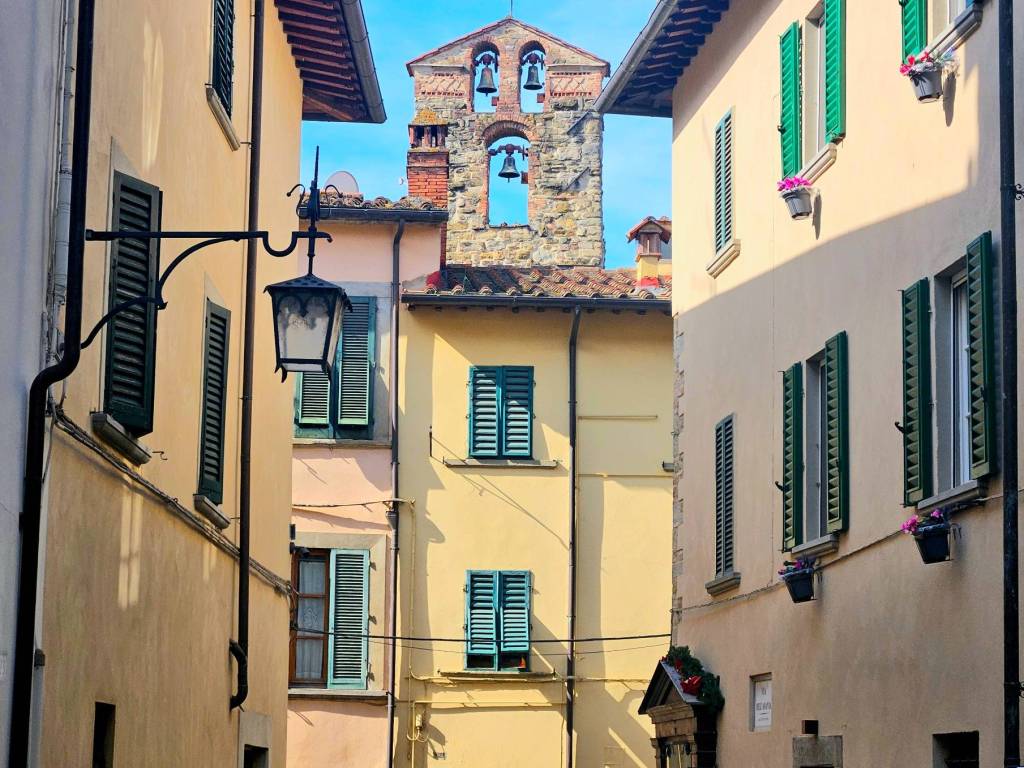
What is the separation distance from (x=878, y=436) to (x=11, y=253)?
608 cm

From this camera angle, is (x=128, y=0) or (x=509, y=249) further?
(x=509, y=249)

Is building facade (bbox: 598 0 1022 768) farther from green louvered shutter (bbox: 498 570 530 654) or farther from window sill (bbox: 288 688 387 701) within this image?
window sill (bbox: 288 688 387 701)

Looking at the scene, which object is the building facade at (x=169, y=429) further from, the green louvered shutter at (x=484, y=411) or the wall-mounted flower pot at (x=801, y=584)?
the green louvered shutter at (x=484, y=411)

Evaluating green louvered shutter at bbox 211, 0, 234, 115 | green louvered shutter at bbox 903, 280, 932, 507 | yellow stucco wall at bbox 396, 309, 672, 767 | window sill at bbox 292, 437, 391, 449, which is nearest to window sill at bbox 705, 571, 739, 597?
green louvered shutter at bbox 903, 280, 932, 507

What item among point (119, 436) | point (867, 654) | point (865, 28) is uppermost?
point (865, 28)

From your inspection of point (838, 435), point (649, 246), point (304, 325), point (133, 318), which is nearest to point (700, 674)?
point (838, 435)

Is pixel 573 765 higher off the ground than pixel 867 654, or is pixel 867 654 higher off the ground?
pixel 867 654

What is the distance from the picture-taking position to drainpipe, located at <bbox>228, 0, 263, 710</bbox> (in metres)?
13.4

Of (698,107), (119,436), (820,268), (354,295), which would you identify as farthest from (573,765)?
(119,436)

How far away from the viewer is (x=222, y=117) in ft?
41.8

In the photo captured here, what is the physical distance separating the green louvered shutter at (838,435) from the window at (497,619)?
10490 mm

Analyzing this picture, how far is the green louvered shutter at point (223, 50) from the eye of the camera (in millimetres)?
12555

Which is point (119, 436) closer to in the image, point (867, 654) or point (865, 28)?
point (867, 654)

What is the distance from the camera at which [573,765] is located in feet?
73.8
